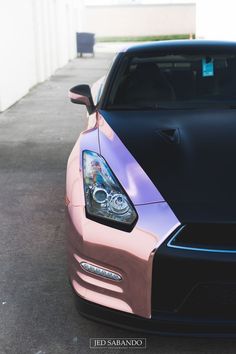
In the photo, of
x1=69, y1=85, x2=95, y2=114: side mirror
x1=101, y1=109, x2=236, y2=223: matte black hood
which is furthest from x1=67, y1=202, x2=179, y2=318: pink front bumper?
x1=69, y1=85, x2=95, y2=114: side mirror

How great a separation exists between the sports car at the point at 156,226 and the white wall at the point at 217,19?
43.9ft

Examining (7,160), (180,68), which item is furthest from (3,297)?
(7,160)

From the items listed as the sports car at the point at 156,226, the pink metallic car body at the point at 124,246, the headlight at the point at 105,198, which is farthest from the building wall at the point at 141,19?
the pink metallic car body at the point at 124,246

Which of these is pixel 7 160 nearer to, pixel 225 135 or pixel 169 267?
pixel 225 135

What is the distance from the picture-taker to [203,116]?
3.23 meters

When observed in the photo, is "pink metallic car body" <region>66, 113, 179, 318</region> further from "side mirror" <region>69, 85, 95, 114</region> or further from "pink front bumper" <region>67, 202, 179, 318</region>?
"side mirror" <region>69, 85, 95, 114</region>

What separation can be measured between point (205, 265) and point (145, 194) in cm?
46

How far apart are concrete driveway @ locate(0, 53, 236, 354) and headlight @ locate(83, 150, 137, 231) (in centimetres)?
74

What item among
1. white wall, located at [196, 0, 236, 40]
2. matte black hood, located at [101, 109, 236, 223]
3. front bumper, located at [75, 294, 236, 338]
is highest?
white wall, located at [196, 0, 236, 40]

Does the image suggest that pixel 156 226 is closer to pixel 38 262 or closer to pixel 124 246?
pixel 124 246

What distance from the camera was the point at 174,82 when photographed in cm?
379

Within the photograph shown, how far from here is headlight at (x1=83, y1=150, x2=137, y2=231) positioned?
A: 234cm

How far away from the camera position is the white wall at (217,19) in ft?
51.7

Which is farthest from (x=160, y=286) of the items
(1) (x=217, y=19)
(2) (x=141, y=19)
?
(2) (x=141, y=19)
